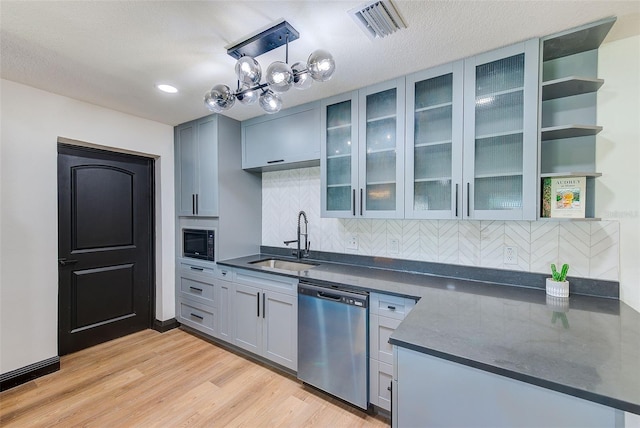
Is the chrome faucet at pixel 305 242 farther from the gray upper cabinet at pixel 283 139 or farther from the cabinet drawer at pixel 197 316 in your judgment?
the cabinet drawer at pixel 197 316

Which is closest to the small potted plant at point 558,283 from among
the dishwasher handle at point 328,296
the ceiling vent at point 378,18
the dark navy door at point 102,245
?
the dishwasher handle at point 328,296

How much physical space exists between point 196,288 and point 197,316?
31 centimetres

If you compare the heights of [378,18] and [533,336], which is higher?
[378,18]

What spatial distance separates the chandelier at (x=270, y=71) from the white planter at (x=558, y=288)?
181cm

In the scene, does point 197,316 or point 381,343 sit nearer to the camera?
point 381,343

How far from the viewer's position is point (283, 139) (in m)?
2.73

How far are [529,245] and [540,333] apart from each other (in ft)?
3.06

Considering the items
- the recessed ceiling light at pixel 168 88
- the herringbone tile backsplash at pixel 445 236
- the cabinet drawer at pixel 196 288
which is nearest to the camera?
the herringbone tile backsplash at pixel 445 236

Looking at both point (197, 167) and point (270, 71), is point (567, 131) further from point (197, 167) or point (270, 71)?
point (197, 167)

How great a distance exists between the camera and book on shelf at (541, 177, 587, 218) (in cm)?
159

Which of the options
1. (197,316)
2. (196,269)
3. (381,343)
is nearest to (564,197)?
(381,343)

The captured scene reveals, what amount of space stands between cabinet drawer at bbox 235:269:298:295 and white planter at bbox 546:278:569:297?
1.71 m

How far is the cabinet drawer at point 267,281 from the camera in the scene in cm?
231

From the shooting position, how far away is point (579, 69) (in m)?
1.73
